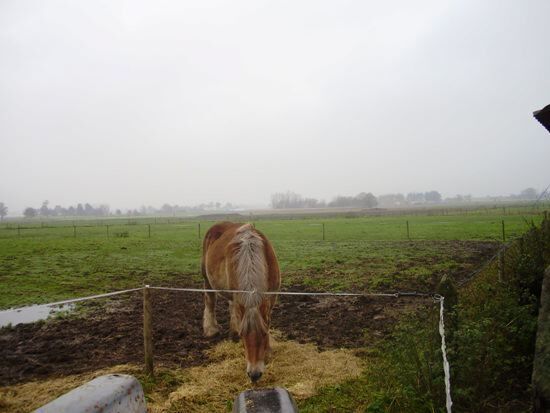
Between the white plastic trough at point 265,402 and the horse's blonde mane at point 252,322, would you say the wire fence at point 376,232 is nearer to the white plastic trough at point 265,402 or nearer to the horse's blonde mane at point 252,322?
the horse's blonde mane at point 252,322

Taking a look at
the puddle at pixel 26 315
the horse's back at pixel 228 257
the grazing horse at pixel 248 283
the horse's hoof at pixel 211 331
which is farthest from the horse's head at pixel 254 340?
the puddle at pixel 26 315

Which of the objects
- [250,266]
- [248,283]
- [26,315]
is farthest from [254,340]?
[26,315]

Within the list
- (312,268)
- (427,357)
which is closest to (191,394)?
(427,357)

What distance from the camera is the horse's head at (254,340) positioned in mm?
4223

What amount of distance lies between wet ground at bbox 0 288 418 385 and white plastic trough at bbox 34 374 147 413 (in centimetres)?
277

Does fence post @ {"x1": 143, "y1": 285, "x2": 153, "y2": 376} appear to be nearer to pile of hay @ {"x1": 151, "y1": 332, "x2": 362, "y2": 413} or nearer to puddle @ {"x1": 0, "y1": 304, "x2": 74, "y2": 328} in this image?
pile of hay @ {"x1": 151, "y1": 332, "x2": 362, "y2": 413}

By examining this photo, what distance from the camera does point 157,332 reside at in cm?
666

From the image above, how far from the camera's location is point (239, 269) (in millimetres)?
4895

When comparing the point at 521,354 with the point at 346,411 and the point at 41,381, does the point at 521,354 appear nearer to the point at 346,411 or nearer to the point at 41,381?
the point at 346,411

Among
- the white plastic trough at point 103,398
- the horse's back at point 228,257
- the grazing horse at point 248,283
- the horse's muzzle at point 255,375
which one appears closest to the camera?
the white plastic trough at point 103,398

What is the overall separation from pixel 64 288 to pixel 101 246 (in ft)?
43.5

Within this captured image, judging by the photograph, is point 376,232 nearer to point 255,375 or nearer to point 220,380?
point 220,380

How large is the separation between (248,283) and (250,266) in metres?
0.27

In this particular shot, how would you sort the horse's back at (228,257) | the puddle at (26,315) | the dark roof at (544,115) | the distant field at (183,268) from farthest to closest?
the distant field at (183,268), the puddle at (26,315), the horse's back at (228,257), the dark roof at (544,115)
